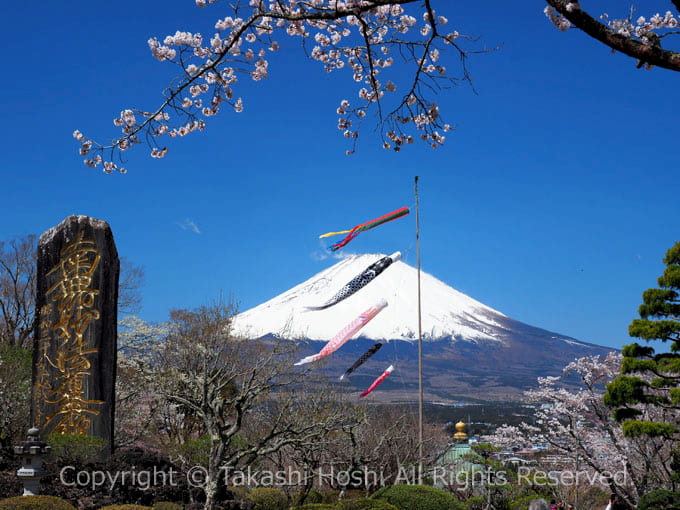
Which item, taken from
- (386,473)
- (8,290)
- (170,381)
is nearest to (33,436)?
(170,381)

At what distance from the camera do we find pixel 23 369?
1275 cm

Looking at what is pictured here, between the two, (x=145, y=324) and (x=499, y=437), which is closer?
(x=499, y=437)

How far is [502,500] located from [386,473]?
2.84m

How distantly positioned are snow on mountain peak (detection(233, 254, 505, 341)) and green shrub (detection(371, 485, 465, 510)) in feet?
331

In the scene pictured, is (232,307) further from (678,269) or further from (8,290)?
(678,269)

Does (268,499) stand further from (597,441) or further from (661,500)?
(597,441)

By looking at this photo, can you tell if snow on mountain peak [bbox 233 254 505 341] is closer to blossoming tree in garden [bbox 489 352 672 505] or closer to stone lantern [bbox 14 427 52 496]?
blossoming tree in garden [bbox 489 352 672 505]

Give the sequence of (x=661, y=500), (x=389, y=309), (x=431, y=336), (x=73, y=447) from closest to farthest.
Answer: (x=661, y=500)
(x=73, y=447)
(x=431, y=336)
(x=389, y=309)

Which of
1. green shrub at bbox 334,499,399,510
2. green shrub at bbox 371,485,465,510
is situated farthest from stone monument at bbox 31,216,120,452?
green shrub at bbox 371,485,465,510

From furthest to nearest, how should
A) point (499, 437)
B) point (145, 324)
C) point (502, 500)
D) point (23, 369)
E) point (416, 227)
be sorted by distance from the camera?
point (145, 324)
point (416, 227)
point (499, 437)
point (502, 500)
point (23, 369)

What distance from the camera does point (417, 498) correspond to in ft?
35.0

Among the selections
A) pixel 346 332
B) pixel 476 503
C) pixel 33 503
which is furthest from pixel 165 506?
pixel 346 332

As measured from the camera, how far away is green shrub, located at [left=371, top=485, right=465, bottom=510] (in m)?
10.6

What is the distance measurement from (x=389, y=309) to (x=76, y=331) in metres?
144
